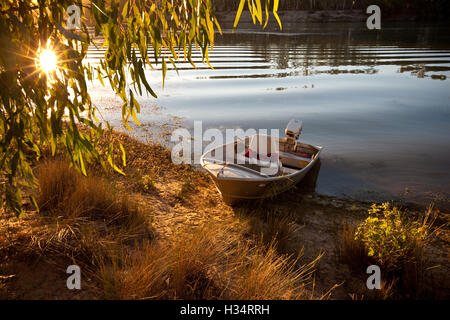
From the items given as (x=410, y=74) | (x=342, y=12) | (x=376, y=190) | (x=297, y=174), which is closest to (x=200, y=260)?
(x=297, y=174)

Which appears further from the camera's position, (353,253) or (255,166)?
(255,166)

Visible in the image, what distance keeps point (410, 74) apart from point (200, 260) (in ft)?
101

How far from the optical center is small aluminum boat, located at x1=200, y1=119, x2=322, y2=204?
7445 millimetres

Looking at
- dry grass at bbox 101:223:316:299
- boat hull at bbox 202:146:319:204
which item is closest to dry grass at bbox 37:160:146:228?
dry grass at bbox 101:223:316:299

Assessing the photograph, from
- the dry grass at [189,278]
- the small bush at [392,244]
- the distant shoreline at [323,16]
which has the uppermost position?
the distant shoreline at [323,16]

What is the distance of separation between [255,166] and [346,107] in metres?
13.9

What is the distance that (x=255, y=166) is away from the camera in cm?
865

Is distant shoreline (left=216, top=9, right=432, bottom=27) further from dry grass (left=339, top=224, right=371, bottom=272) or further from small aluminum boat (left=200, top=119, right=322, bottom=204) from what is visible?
dry grass (left=339, top=224, right=371, bottom=272)

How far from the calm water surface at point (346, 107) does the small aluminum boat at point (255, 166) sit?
152 cm

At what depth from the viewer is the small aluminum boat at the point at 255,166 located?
7.45m

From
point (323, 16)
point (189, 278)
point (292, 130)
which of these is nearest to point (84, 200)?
point (189, 278)

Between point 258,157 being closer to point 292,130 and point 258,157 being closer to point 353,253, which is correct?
point 292,130

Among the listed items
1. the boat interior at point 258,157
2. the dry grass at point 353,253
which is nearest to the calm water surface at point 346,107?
the boat interior at point 258,157

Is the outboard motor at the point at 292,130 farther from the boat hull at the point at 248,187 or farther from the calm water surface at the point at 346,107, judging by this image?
the boat hull at the point at 248,187
